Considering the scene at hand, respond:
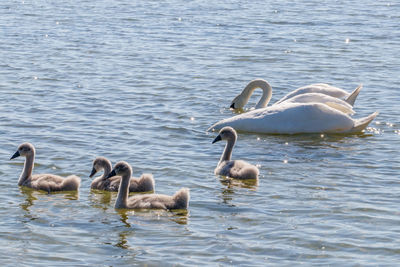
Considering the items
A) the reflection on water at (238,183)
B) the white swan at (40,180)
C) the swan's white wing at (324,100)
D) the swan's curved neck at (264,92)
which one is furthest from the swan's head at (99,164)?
the swan's curved neck at (264,92)

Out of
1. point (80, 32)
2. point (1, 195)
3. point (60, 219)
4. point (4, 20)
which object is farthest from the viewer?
point (4, 20)

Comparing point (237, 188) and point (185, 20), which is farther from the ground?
point (185, 20)

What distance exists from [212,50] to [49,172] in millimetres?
11777

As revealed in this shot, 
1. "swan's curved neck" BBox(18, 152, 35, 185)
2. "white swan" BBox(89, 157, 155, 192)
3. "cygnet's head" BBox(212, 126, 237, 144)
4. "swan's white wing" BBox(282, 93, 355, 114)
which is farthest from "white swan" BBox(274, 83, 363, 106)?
"swan's curved neck" BBox(18, 152, 35, 185)

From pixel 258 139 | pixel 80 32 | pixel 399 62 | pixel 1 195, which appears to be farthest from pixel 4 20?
pixel 1 195

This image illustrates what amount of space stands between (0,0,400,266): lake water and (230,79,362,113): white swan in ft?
1.59

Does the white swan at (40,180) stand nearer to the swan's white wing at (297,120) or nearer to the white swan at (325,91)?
the swan's white wing at (297,120)

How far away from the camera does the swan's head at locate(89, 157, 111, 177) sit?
12.5m

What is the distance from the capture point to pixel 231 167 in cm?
1298

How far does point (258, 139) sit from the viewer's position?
15.3 metres

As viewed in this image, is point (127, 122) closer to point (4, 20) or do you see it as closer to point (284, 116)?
point (284, 116)

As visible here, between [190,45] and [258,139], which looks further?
[190,45]

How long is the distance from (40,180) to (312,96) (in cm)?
608

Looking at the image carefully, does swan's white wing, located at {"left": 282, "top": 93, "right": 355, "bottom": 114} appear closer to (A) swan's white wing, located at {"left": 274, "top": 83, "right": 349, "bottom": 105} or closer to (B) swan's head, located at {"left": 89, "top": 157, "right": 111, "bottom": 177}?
(A) swan's white wing, located at {"left": 274, "top": 83, "right": 349, "bottom": 105}
